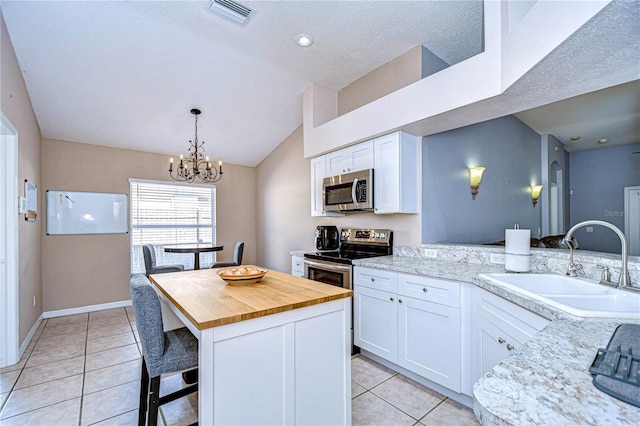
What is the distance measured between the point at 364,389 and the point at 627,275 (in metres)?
1.78

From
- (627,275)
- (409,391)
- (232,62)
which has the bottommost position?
(409,391)

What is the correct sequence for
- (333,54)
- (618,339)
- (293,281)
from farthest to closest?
(333,54) < (293,281) < (618,339)

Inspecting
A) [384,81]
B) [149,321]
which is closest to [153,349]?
[149,321]

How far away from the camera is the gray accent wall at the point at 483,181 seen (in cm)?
314

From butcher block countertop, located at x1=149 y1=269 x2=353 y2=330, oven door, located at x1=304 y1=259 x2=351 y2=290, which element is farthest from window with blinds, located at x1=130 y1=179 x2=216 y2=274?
butcher block countertop, located at x1=149 y1=269 x2=353 y2=330

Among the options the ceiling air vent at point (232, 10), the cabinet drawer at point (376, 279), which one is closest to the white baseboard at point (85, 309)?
the cabinet drawer at point (376, 279)

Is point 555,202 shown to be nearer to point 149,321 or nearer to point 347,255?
point 347,255

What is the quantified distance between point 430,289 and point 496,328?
1.74ft

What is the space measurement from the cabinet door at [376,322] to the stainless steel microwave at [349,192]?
0.87 meters

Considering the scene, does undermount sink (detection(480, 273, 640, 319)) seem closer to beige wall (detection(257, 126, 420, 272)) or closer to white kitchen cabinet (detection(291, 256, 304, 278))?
beige wall (detection(257, 126, 420, 272))

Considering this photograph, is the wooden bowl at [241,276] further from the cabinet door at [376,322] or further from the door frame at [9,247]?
the door frame at [9,247]

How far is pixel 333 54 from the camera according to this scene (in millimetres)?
3156

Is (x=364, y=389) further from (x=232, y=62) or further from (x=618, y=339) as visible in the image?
(x=232, y=62)

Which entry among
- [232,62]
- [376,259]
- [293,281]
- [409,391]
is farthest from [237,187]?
[409,391]
